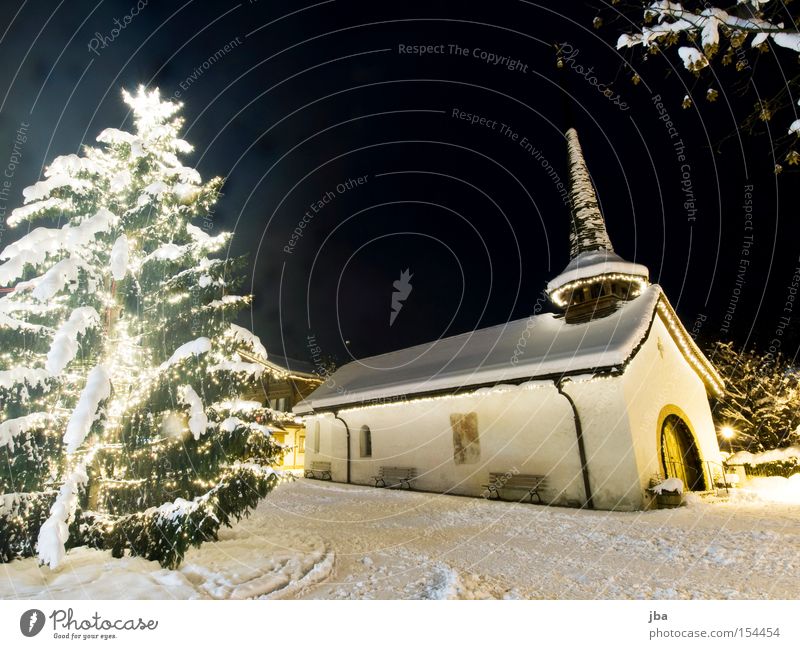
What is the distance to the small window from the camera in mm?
16766

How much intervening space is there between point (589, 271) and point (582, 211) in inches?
127

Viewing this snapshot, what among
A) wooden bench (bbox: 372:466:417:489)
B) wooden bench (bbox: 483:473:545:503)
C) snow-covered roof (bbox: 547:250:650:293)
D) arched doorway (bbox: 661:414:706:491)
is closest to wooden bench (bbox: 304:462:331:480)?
wooden bench (bbox: 372:466:417:489)

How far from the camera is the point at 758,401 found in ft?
74.7

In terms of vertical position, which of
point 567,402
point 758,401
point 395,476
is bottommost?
point 395,476

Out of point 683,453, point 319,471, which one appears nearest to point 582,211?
point 683,453

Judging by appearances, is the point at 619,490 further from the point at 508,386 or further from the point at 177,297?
the point at 177,297

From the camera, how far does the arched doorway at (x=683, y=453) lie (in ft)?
41.2

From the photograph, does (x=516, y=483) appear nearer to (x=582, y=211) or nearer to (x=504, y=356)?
(x=504, y=356)

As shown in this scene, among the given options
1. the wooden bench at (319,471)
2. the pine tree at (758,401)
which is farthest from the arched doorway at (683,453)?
the wooden bench at (319,471)

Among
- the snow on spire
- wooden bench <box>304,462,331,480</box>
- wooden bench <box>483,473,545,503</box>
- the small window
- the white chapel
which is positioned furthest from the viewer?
wooden bench <box>304,462,331,480</box>

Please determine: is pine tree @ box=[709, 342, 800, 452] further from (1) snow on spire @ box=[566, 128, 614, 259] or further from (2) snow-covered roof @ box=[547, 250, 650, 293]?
(1) snow on spire @ box=[566, 128, 614, 259]

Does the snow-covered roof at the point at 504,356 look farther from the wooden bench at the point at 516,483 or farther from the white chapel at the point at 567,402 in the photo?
the wooden bench at the point at 516,483

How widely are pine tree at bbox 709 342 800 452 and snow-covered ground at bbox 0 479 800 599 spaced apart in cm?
1592

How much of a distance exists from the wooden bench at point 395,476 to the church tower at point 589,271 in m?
8.24
